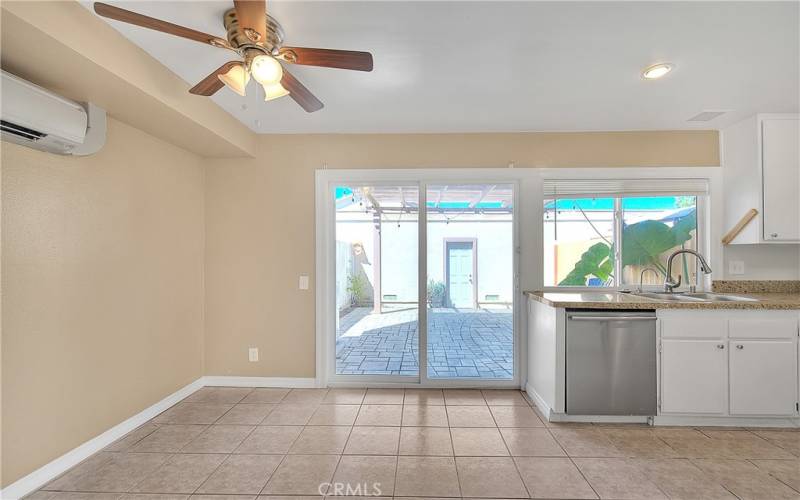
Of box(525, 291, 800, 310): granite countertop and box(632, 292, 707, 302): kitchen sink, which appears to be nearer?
box(525, 291, 800, 310): granite countertop

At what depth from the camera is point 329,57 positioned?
1616 mm

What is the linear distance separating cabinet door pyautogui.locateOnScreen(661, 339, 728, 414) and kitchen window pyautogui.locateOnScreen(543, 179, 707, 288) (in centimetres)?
81

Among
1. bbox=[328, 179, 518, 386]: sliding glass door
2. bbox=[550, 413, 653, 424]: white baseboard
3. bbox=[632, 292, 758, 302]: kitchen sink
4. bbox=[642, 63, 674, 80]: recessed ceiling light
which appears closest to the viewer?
bbox=[642, 63, 674, 80]: recessed ceiling light

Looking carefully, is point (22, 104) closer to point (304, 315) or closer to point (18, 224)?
point (18, 224)

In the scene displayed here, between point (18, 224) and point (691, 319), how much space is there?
14.2ft

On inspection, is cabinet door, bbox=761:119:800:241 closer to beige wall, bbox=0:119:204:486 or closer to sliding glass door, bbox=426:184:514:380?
sliding glass door, bbox=426:184:514:380

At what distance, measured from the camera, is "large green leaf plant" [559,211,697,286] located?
3375 millimetres

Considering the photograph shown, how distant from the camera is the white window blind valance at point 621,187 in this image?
3340mm

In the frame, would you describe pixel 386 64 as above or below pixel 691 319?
above

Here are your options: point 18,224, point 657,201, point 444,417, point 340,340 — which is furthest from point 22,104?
point 657,201

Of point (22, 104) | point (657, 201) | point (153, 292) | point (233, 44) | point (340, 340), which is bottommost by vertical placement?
point (340, 340)

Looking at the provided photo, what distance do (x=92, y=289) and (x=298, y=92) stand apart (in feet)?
6.13

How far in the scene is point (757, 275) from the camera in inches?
128

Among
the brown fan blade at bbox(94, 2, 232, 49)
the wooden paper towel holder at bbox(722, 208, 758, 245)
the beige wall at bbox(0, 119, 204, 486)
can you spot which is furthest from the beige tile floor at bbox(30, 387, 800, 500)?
the brown fan blade at bbox(94, 2, 232, 49)
